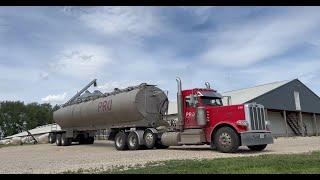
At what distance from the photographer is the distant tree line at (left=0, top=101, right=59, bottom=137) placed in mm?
99562

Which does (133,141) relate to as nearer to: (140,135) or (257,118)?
(140,135)

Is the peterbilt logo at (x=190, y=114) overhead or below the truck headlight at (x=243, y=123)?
overhead

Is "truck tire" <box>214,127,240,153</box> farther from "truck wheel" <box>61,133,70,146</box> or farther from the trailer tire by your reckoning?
"truck wheel" <box>61,133,70,146</box>

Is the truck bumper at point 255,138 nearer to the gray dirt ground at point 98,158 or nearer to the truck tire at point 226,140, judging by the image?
the truck tire at point 226,140

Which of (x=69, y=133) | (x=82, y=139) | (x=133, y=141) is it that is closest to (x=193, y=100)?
(x=133, y=141)

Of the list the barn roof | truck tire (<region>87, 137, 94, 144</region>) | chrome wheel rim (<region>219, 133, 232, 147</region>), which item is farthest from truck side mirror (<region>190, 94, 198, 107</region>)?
the barn roof

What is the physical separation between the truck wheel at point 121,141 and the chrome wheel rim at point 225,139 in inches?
265

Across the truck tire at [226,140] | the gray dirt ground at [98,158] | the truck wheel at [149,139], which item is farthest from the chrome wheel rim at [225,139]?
the truck wheel at [149,139]

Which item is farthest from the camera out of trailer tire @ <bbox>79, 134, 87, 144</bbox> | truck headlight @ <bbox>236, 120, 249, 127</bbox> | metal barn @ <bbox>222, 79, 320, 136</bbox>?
metal barn @ <bbox>222, 79, 320, 136</bbox>

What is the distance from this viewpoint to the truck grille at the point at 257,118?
58.1ft

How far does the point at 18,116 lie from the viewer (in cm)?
10031

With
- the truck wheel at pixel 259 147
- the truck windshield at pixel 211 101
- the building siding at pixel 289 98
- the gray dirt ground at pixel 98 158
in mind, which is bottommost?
the gray dirt ground at pixel 98 158

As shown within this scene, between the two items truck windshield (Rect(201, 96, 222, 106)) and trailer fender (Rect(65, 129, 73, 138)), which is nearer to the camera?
truck windshield (Rect(201, 96, 222, 106))
